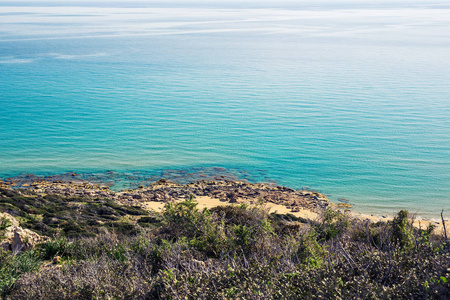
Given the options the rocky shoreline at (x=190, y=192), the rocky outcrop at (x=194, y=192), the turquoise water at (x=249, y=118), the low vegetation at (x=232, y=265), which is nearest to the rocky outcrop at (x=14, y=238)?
the low vegetation at (x=232, y=265)

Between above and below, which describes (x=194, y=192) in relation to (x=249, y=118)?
below

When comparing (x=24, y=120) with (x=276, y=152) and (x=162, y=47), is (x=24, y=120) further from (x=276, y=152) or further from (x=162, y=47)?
(x=162, y=47)

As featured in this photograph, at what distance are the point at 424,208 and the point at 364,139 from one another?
11.5m

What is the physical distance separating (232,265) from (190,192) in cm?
1470

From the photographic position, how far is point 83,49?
79.6 metres

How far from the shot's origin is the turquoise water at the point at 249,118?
86.8ft

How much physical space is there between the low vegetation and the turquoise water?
1283cm

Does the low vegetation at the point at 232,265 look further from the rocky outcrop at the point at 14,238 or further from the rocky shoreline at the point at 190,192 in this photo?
the rocky shoreline at the point at 190,192

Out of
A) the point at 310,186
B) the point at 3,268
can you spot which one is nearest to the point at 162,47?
the point at 310,186

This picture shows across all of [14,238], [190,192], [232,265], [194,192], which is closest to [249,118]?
[194,192]

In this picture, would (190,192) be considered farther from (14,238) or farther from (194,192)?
(14,238)

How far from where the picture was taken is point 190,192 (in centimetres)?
2219

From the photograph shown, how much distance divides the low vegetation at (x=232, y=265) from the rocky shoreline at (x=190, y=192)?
7.24 m

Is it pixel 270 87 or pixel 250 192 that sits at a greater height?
pixel 270 87
